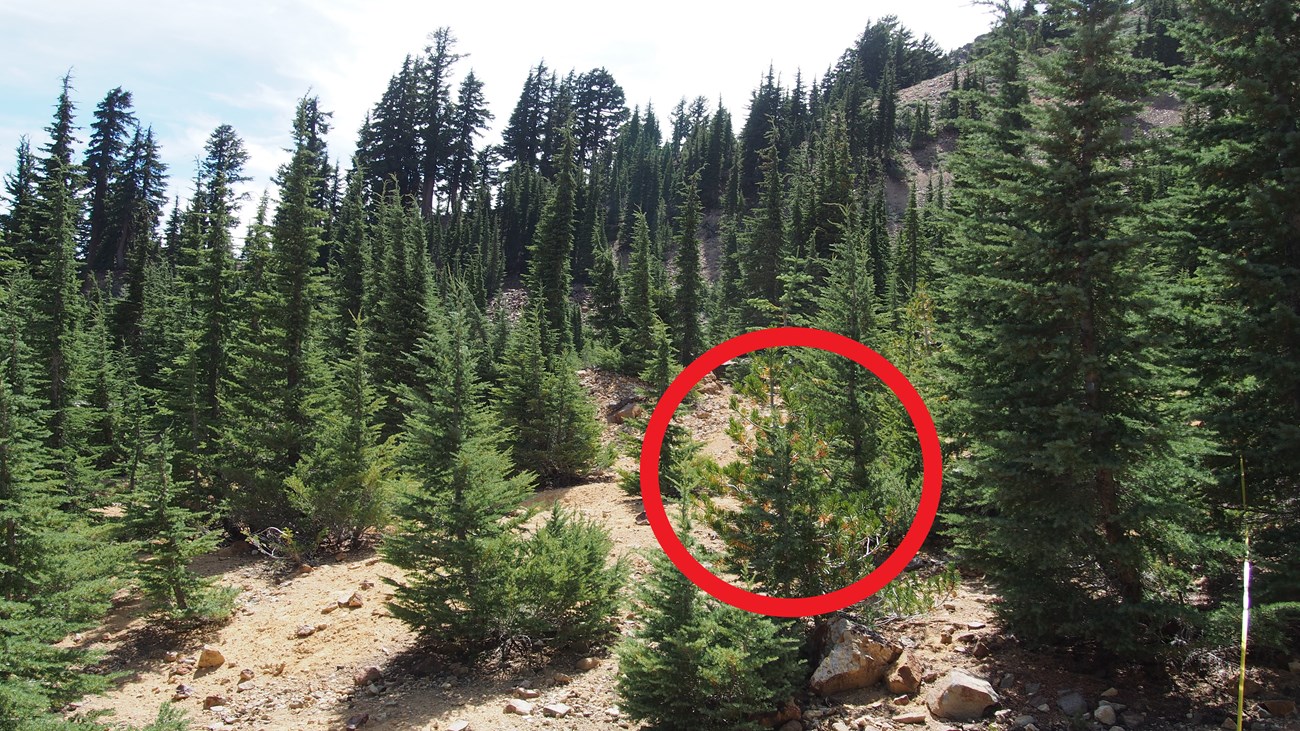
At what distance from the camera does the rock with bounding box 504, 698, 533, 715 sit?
10.5 m

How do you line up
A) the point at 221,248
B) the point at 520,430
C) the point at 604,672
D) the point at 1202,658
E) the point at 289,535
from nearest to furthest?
the point at 1202,658 < the point at 604,672 < the point at 289,535 < the point at 221,248 < the point at 520,430

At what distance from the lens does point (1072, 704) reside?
29.3 feet

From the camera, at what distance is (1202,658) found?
9.08 m

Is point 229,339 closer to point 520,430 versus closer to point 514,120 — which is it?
point 520,430

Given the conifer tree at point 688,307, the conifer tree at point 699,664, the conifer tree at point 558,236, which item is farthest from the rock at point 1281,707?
the conifer tree at point 558,236

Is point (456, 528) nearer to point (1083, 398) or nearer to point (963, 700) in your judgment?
point (963, 700)

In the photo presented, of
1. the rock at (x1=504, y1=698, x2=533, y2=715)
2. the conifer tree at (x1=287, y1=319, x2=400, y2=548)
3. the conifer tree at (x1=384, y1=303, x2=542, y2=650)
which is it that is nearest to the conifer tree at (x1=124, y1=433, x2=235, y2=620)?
the conifer tree at (x1=287, y1=319, x2=400, y2=548)

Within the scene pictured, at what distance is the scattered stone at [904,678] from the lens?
32.3 ft

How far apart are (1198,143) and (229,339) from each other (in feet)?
85.4

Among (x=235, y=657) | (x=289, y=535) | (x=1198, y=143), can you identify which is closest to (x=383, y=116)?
(x=289, y=535)

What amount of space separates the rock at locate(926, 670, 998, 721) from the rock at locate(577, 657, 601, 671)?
5.46 m

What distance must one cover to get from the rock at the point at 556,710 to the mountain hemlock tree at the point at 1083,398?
21.1ft

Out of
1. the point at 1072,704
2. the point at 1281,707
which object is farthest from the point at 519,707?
the point at 1281,707

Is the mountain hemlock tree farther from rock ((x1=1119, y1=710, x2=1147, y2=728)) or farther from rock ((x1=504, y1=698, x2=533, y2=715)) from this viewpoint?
rock ((x1=504, y1=698, x2=533, y2=715))
